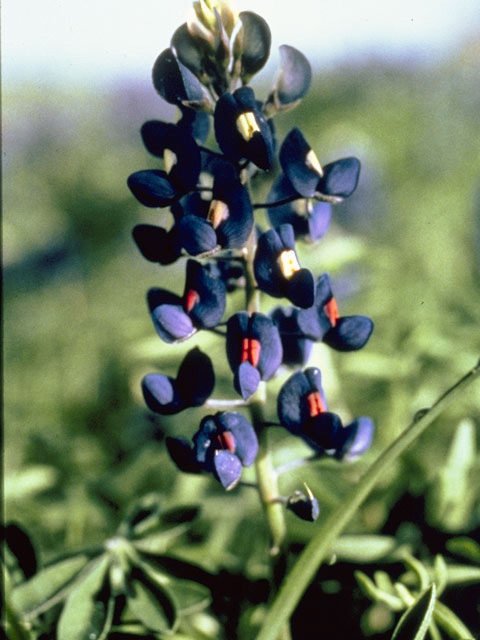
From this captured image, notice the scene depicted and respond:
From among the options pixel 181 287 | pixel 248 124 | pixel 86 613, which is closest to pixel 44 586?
pixel 86 613

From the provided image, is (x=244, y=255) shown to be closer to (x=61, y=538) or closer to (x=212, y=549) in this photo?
(x=212, y=549)

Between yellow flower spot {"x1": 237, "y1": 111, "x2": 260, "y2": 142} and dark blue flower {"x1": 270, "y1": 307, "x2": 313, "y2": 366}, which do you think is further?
dark blue flower {"x1": 270, "y1": 307, "x2": 313, "y2": 366}

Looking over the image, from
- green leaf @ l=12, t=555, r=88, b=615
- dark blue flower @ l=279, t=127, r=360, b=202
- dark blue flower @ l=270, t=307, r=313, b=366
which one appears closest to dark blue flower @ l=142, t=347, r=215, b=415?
dark blue flower @ l=270, t=307, r=313, b=366

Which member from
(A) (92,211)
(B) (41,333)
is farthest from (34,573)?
(A) (92,211)

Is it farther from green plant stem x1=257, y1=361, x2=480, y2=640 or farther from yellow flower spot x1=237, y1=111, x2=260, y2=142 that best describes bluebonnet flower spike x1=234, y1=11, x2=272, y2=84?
green plant stem x1=257, y1=361, x2=480, y2=640

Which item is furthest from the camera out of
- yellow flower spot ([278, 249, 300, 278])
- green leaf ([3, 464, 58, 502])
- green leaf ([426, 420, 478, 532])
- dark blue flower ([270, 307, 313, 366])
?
green leaf ([3, 464, 58, 502])

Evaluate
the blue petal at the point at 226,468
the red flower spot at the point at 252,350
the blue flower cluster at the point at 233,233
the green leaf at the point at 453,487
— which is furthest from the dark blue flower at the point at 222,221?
the green leaf at the point at 453,487

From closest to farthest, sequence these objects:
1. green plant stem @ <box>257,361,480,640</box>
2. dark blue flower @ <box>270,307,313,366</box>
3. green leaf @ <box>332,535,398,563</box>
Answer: green plant stem @ <box>257,361,480,640</box>, dark blue flower @ <box>270,307,313,366</box>, green leaf @ <box>332,535,398,563</box>
